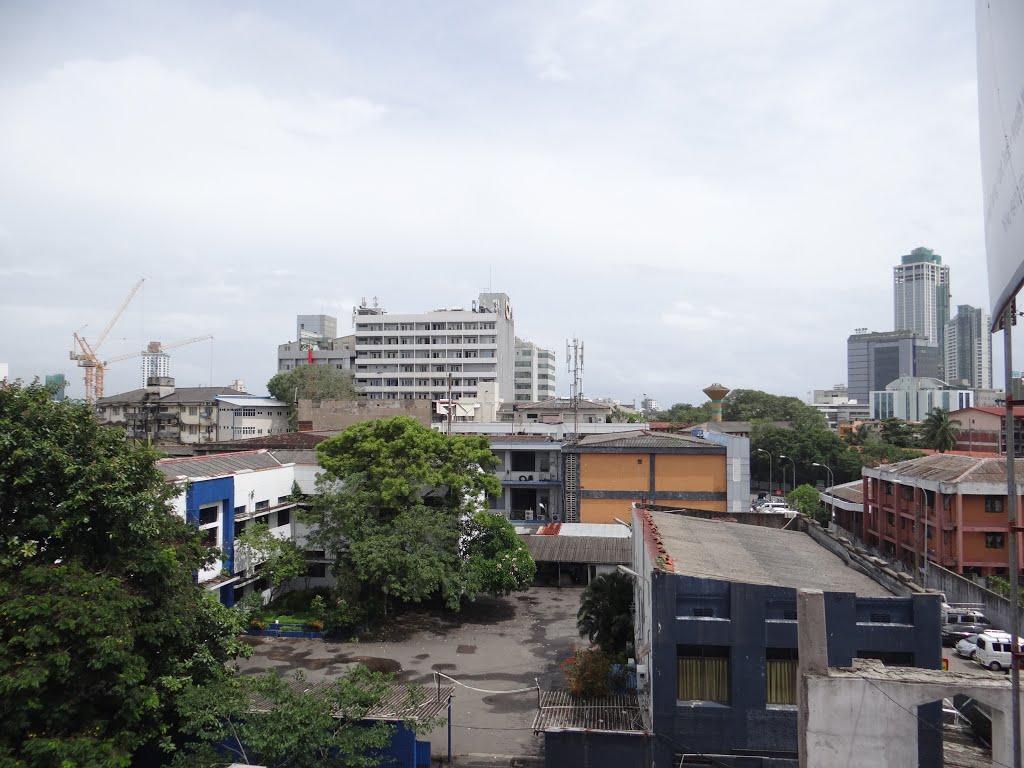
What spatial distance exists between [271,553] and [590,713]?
15.7m

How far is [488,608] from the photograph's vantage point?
2964 cm

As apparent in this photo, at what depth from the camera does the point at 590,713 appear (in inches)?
612

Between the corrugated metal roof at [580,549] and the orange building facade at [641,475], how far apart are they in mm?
3378

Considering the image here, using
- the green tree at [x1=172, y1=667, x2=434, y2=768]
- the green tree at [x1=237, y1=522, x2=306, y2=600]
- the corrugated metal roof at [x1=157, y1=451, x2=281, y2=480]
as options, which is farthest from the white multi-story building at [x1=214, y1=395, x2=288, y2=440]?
the green tree at [x1=172, y1=667, x2=434, y2=768]

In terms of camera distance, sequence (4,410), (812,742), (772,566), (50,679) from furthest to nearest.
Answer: (772,566) → (4,410) → (50,679) → (812,742)

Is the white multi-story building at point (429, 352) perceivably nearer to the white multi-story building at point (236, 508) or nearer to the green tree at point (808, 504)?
the green tree at point (808, 504)

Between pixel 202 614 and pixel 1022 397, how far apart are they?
→ 1549 cm

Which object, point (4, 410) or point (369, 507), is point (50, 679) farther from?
point (369, 507)

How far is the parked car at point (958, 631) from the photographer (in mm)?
25656

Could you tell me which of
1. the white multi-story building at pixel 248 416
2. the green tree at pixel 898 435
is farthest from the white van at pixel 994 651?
the white multi-story building at pixel 248 416

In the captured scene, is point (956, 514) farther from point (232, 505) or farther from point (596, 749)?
point (232, 505)

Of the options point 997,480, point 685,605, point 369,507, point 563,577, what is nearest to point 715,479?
point 563,577

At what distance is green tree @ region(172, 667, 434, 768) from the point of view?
1311 centimetres

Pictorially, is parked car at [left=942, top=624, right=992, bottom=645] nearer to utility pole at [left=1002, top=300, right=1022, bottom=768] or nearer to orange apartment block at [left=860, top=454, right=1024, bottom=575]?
orange apartment block at [left=860, top=454, right=1024, bottom=575]
